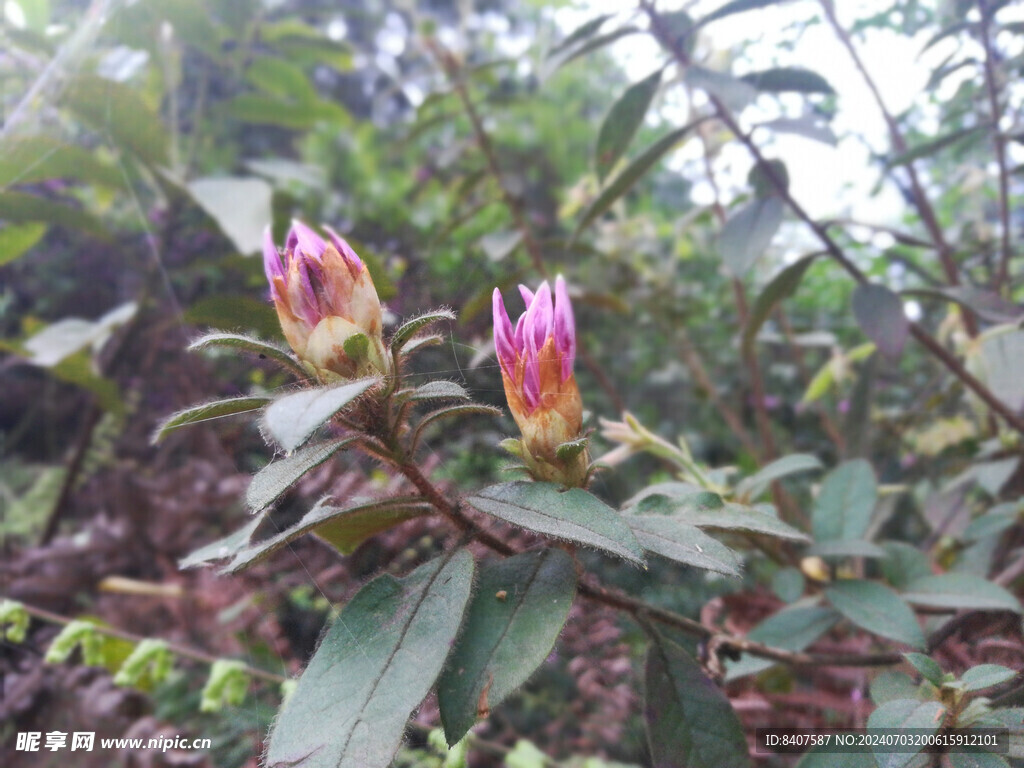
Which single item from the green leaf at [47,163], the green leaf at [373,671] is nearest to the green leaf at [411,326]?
the green leaf at [373,671]

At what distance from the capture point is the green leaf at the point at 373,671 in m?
0.27

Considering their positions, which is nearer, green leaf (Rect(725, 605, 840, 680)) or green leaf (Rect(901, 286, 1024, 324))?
green leaf (Rect(725, 605, 840, 680))

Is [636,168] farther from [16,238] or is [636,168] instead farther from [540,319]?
[16,238]

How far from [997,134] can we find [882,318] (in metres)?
0.22

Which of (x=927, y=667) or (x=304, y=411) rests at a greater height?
(x=304, y=411)

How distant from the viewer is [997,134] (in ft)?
2.11

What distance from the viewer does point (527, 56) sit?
1322 mm

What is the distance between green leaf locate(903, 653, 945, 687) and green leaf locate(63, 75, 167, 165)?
1163 millimetres

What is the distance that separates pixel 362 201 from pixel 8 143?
2.89 ft

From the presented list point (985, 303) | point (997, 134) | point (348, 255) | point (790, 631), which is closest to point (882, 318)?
point (985, 303)

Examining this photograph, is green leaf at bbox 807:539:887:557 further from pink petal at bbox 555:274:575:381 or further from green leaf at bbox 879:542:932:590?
pink petal at bbox 555:274:575:381

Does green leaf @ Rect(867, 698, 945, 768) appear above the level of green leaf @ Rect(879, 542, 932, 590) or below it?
above

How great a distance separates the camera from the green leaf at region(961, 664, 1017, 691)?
1.05 ft

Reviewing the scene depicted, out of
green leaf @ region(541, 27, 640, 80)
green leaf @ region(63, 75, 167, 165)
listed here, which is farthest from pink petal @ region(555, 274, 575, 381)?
green leaf @ region(63, 75, 167, 165)
